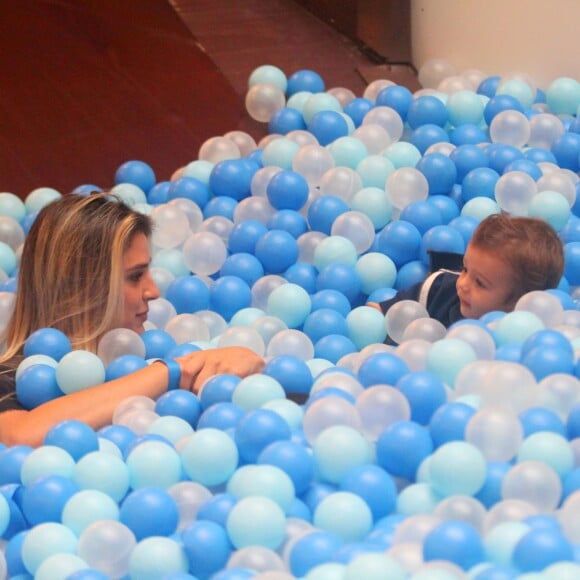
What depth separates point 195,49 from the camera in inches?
142

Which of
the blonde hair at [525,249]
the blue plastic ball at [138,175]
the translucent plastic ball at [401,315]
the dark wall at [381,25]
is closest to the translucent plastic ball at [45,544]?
the translucent plastic ball at [401,315]

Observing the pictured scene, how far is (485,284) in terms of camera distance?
87.2 inches

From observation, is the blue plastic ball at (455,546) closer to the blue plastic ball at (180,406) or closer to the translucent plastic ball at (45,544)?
the translucent plastic ball at (45,544)

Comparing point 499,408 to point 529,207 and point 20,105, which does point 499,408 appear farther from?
Answer: point 20,105

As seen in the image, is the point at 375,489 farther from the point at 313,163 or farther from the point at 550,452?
the point at 313,163

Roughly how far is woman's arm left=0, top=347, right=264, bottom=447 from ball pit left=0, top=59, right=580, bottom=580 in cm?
4

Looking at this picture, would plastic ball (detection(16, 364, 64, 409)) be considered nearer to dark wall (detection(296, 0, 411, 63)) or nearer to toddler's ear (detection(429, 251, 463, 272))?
toddler's ear (detection(429, 251, 463, 272))

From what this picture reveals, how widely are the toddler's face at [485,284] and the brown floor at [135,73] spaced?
3.85 feet

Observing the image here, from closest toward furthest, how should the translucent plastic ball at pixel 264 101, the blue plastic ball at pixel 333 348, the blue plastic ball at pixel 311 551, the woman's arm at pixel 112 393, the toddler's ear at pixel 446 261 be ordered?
the blue plastic ball at pixel 311 551
the woman's arm at pixel 112 393
the blue plastic ball at pixel 333 348
the toddler's ear at pixel 446 261
the translucent plastic ball at pixel 264 101

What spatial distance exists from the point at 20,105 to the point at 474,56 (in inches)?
49.4

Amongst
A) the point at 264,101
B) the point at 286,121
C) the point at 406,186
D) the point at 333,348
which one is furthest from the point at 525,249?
the point at 264,101

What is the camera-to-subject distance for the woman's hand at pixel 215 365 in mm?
2029

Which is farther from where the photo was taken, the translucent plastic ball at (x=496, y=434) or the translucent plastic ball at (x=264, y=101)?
the translucent plastic ball at (x=264, y=101)

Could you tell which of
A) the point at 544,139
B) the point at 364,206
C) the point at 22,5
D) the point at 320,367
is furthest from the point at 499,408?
the point at 22,5
